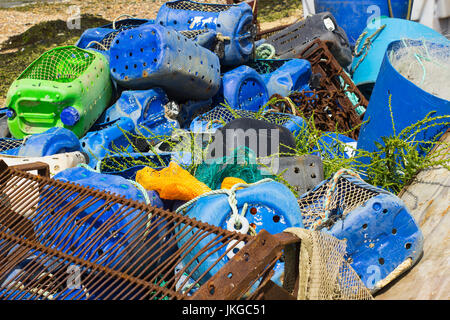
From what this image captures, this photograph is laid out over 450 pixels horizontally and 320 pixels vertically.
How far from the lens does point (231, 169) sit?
95.7 inches

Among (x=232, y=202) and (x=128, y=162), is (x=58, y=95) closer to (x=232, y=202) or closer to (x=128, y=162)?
(x=128, y=162)

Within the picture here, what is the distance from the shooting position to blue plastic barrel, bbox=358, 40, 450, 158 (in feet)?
8.96

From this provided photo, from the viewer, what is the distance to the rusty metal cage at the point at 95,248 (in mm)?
1438

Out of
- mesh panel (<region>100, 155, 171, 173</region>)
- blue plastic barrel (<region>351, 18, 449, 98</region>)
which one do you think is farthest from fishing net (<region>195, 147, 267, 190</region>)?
blue plastic barrel (<region>351, 18, 449, 98</region>)

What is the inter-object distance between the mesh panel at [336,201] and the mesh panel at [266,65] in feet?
8.66

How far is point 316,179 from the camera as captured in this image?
104 inches

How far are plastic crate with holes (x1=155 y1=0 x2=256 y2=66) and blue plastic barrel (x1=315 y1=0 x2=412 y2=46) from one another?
9.42 ft

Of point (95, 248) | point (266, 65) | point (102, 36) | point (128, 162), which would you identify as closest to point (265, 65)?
point (266, 65)

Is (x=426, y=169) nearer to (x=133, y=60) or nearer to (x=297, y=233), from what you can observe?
(x=297, y=233)

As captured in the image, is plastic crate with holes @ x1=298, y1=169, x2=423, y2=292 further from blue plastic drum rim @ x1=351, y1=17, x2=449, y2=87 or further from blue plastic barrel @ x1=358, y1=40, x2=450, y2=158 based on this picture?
blue plastic drum rim @ x1=351, y1=17, x2=449, y2=87

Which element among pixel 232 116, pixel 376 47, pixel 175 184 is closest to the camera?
pixel 175 184

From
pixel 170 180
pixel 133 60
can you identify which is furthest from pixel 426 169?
Answer: pixel 133 60

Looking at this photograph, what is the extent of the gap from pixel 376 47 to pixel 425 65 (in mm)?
1771

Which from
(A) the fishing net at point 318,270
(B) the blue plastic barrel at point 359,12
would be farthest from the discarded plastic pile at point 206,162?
(B) the blue plastic barrel at point 359,12
